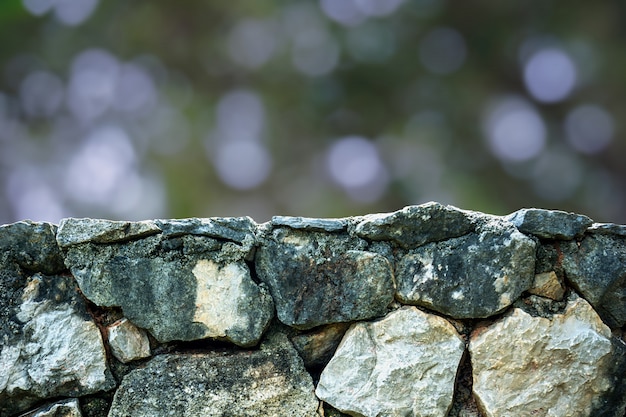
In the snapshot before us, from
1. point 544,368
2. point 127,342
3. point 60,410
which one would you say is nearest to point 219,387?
point 127,342

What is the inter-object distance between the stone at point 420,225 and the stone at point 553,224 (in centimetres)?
13

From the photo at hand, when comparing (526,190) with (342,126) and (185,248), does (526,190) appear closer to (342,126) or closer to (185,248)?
(342,126)

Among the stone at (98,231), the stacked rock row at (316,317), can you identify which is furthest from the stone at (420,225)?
the stone at (98,231)

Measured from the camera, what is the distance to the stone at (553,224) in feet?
5.09

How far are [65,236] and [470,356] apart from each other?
952 mm

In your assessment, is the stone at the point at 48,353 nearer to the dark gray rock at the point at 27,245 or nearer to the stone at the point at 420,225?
the dark gray rock at the point at 27,245

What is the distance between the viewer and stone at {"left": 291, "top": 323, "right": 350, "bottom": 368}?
157cm

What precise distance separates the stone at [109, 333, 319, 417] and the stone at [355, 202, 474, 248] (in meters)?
0.35

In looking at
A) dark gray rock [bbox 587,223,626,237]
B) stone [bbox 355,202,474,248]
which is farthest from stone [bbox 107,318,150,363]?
dark gray rock [bbox 587,223,626,237]

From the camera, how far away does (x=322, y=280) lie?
1.56 metres

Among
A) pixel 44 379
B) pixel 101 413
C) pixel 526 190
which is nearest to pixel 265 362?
pixel 101 413

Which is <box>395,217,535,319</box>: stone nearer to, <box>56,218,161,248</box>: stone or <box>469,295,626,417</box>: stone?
<box>469,295,626,417</box>: stone

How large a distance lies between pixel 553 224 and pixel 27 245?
1.19m

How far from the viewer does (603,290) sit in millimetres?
1555
